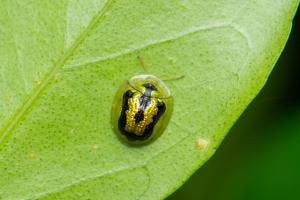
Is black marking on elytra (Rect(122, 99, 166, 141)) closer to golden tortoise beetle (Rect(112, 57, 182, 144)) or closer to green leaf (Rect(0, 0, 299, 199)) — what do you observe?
golden tortoise beetle (Rect(112, 57, 182, 144))

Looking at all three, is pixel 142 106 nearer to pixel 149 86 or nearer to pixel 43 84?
pixel 149 86

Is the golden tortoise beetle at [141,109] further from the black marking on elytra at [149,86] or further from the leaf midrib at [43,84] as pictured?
the leaf midrib at [43,84]

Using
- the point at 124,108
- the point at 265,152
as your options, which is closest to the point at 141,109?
the point at 124,108

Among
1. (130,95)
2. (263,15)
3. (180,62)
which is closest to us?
(263,15)

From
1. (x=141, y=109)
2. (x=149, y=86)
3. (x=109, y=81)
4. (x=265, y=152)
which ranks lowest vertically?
(x=265, y=152)

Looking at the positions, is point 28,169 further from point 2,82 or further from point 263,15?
point 263,15

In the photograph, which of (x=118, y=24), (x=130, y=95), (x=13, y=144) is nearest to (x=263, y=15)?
(x=118, y=24)

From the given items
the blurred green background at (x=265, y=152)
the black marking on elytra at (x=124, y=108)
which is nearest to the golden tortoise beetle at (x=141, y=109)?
the black marking on elytra at (x=124, y=108)
